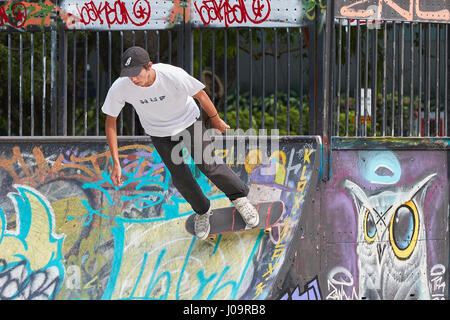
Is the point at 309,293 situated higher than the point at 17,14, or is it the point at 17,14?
the point at 17,14

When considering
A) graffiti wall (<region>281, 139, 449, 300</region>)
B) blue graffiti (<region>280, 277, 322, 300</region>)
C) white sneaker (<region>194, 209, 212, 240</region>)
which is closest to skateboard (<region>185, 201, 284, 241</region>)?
white sneaker (<region>194, 209, 212, 240</region>)

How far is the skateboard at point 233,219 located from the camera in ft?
19.5

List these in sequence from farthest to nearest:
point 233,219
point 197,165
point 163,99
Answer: point 233,219 < point 197,165 < point 163,99

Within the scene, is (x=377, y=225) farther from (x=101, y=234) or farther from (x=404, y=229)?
(x=101, y=234)

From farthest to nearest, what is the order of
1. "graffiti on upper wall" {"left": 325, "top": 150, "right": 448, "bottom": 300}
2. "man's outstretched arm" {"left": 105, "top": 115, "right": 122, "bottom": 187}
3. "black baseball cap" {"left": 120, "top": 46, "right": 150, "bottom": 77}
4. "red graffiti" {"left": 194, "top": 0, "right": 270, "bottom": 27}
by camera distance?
"graffiti on upper wall" {"left": 325, "top": 150, "right": 448, "bottom": 300}
"red graffiti" {"left": 194, "top": 0, "right": 270, "bottom": 27}
"man's outstretched arm" {"left": 105, "top": 115, "right": 122, "bottom": 187}
"black baseball cap" {"left": 120, "top": 46, "right": 150, "bottom": 77}

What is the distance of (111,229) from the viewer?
599cm

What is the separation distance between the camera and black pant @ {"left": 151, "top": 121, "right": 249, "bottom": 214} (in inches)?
224

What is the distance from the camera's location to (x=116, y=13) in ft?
20.2

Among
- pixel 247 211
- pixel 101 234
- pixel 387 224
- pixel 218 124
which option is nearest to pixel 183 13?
pixel 218 124

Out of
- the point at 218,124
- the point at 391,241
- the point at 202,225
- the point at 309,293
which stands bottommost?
the point at 309,293

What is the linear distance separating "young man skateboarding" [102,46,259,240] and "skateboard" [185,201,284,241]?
0.07 meters

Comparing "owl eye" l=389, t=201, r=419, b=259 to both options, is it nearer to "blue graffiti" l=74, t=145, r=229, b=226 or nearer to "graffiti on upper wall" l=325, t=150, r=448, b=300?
"graffiti on upper wall" l=325, t=150, r=448, b=300

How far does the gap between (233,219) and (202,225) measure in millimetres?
318
